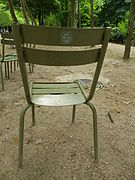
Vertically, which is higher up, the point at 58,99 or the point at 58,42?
the point at 58,42

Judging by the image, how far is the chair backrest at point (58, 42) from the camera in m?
0.79

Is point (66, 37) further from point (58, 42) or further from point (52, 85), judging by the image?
point (52, 85)

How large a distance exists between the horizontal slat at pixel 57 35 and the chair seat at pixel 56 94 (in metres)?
0.45

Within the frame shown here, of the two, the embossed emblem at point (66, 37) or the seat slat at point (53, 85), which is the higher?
the embossed emblem at point (66, 37)

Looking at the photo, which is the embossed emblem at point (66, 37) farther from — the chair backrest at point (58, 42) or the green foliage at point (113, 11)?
the green foliage at point (113, 11)

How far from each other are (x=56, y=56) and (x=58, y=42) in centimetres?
9

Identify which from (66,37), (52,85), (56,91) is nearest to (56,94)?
(56,91)

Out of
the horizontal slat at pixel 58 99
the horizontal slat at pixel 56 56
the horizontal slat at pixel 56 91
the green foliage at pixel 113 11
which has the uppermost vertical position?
the green foliage at pixel 113 11

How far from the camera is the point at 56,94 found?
4.08 ft

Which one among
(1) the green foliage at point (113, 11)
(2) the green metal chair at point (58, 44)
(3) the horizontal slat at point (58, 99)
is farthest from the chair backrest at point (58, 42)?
(1) the green foliage at point (113, 11)

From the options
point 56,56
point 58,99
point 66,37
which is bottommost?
point 58,99

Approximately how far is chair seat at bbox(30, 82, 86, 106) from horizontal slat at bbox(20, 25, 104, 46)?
45cm

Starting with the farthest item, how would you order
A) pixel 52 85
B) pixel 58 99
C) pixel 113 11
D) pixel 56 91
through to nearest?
pixel 113 11 → pixel 52 85 → pixel 56 91 → pixel 58 99

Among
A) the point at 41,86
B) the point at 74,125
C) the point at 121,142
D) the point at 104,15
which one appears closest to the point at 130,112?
the point at 121,142
